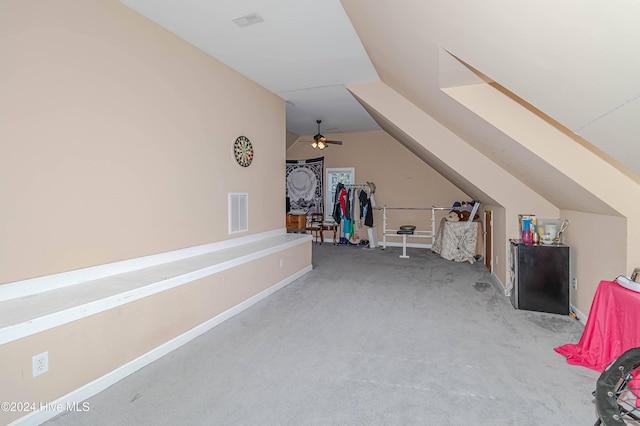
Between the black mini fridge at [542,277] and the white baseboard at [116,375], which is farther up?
the black mini fridge at [542,277]

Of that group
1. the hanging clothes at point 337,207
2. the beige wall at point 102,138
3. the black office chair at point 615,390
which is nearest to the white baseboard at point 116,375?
the beige wall at point 102,138

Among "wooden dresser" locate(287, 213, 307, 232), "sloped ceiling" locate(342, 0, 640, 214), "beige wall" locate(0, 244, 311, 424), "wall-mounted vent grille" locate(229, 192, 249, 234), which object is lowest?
"beige wall" locate(0, 244, 311, 424)

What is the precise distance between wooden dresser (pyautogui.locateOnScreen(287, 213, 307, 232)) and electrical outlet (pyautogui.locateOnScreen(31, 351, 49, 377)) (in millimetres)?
6020

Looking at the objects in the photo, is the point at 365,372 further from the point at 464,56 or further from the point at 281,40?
the point at 281,40

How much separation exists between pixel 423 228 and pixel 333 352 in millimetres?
5578

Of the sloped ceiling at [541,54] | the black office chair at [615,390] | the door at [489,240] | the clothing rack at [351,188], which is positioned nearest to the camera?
the black office chair at [615,390]

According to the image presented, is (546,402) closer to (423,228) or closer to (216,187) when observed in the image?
(216,187)

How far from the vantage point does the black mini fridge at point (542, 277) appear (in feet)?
10.5

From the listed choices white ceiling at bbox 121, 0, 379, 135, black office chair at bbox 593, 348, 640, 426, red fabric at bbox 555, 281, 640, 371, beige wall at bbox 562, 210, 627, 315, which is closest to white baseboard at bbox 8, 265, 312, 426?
Result: black office chair at bbox 593, 348, 640, 426

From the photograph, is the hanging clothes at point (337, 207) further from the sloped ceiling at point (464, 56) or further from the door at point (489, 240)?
the door at point (489, 240)

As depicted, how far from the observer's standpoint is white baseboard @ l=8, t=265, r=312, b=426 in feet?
5.64

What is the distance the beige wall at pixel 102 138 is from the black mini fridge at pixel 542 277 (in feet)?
11.1

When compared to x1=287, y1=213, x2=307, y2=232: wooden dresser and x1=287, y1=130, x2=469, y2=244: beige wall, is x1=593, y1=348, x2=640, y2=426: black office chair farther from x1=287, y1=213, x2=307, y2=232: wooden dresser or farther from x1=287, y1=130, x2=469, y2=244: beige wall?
x1=287, y1=213, x2=307, y2=232: wooden dresser

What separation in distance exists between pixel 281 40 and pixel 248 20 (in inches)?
17.7
